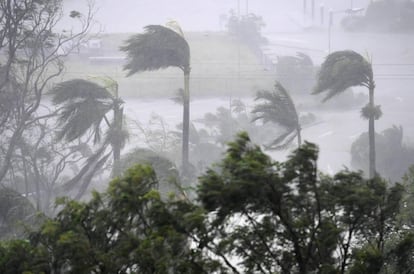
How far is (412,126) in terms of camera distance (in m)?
24.2

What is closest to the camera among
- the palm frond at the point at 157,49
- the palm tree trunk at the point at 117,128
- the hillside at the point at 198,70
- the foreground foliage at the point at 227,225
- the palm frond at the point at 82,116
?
the foreground foliage at the point at 227,225

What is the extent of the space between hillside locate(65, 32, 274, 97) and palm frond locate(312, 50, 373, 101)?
11.4 metres

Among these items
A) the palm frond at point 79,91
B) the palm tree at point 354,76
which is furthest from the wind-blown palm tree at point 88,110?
the palm tree at point 354,76

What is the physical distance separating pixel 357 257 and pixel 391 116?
21094mm

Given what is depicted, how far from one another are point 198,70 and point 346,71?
60.5 ft

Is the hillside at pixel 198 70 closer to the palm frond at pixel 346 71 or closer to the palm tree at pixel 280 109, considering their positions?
the palm frond at pixel 346 71

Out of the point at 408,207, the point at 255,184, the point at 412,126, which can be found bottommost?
the point at 412,126

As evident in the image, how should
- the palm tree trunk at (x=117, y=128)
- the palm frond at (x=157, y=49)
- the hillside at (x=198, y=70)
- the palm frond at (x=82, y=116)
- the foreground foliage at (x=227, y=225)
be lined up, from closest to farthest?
the foreground foliage at (x=227, y=225), the palm frond at (x=82, y=116), the palm tree trunk at (x=117, y=128), the palm frond at (x=157, y=49), the hillside at (x=198, y=70)

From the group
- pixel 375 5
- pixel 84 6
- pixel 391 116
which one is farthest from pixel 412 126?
pixel 84 6

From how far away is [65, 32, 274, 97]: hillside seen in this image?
28922mm

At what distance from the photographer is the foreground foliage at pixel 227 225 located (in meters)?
5.09

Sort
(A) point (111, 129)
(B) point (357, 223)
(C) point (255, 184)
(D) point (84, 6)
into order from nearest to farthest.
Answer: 1. (C) point (255, 184)
2. (B) point (357, 223)
3. (A) point (111, 129)
4. (D) point (84, 6)

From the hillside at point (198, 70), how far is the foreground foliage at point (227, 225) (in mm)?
20758

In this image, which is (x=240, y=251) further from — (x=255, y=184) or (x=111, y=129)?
(x=111, y=129)
